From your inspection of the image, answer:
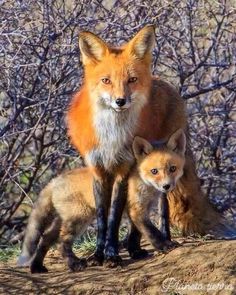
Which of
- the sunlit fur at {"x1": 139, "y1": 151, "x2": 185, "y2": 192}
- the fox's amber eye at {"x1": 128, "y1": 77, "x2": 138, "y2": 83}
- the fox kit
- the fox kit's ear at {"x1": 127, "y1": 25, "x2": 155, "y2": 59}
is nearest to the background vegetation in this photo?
the fox kit

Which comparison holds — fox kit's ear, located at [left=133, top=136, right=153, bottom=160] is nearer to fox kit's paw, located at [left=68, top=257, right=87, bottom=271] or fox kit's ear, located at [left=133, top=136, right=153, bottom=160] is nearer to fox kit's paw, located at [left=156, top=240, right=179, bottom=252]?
fox kit's paw, located at [left=156, top=240, right=179, bottom=252]

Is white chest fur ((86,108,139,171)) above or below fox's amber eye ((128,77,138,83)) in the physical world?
below

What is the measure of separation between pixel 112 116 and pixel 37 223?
4.01 feet

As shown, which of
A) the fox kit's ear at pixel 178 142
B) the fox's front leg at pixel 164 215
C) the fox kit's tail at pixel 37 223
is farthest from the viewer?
the fox kit's tail at pixel 37 223

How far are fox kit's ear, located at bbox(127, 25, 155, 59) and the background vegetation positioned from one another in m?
1.18

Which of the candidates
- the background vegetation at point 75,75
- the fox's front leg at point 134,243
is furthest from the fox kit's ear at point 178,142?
the background vegetation at point 75,75

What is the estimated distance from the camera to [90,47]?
6.85 m

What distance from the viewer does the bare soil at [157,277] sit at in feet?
20.8

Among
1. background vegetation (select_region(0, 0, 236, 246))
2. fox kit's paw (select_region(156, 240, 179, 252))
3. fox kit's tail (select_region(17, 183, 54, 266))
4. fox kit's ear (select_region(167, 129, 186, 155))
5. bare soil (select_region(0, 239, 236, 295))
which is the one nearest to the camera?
bare soil (select_region(0, 239, 236, 295))

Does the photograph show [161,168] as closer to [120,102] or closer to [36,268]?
[120,102]

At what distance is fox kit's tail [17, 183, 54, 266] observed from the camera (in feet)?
24.0

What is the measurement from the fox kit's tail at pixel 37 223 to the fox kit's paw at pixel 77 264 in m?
0.49

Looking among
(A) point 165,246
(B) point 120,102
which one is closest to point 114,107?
(B) point 120,102

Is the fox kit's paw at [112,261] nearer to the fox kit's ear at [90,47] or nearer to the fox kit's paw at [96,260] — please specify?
the fox kit's paw at [96,260]
